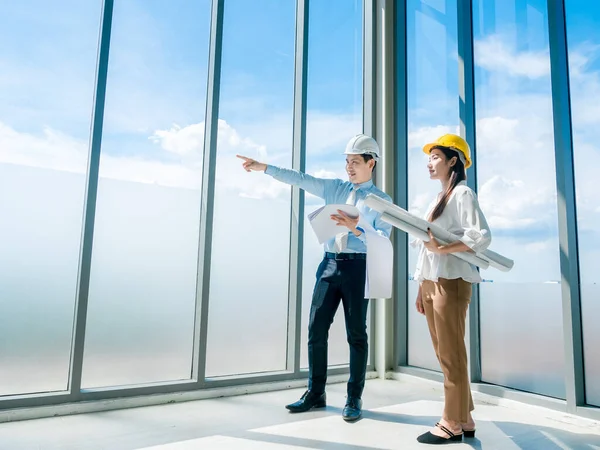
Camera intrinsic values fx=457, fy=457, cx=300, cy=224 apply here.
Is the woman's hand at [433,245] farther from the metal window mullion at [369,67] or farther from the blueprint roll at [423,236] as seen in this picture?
the metal window mullion at [369,67]

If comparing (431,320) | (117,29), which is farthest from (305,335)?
(117,29)

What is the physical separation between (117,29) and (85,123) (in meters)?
0.61

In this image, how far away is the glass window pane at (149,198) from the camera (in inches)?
100

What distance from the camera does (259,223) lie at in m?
3.06

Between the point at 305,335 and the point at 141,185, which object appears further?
the point at 305,335

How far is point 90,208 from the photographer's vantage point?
244 centimetres

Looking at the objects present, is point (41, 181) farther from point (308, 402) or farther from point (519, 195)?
point (519, 195)

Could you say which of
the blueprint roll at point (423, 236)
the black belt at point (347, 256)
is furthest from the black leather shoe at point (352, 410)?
the blueprint roll at point (423, 236)

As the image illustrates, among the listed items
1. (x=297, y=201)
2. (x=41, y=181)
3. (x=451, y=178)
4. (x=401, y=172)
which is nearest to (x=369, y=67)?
(x=401, y=172)

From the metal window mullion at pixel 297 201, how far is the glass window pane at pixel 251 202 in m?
0.05

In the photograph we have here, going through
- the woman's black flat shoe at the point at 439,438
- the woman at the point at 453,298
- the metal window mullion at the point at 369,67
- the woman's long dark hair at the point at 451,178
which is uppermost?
the metal window mullion at the point at 369,67

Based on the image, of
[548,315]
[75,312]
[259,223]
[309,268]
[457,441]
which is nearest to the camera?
[457,441]

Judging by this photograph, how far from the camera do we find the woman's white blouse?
74.5 inches

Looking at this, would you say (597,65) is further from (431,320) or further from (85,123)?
(85,123)
